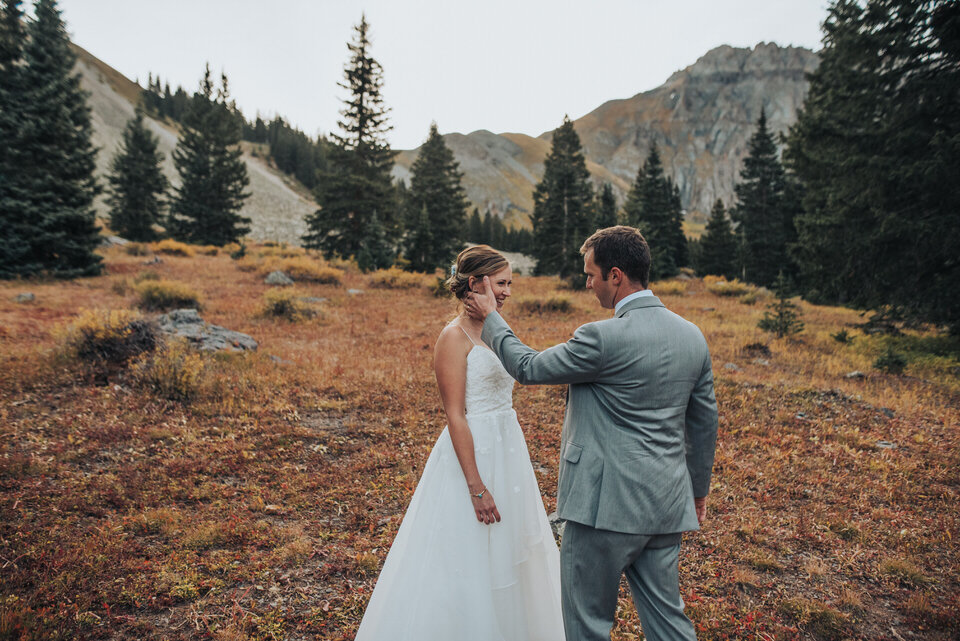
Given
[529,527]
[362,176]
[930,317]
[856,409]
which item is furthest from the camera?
[362,176]

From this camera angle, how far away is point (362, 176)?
31.1 m

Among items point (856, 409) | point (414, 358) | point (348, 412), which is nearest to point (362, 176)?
point (414, 358)

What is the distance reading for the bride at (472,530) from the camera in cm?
288

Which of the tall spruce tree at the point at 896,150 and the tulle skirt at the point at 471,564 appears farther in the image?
the tall spruce tree at the point at 896,150

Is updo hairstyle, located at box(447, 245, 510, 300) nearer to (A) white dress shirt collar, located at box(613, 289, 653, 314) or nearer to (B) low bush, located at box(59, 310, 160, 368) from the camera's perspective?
(A) white dress shirt collar, located at box(613, 289, 653, 314)

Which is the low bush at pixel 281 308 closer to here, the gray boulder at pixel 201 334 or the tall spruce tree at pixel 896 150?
the gray boulder at pixel 201 334

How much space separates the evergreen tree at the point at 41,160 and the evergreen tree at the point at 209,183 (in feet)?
64.0

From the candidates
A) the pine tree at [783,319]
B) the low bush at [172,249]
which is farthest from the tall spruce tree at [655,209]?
the low bush at [172,249]

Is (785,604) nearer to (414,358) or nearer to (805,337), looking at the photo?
(414,358)

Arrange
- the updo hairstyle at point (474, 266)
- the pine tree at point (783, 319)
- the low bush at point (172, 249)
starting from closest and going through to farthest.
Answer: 1. the updo hairstyle at point (474, 266)
2. the pine tree at point (783, 319)
3. the low bush at point (172, 249)

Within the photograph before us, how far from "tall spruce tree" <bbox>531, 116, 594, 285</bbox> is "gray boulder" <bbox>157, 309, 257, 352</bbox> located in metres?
24.2

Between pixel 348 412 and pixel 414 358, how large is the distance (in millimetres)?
3465

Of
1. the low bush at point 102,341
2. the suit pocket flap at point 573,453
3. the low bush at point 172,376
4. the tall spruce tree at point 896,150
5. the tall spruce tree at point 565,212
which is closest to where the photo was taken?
the suit pocket flap at point 573,453

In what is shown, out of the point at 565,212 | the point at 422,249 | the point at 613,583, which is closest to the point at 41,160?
the point at 422,249
